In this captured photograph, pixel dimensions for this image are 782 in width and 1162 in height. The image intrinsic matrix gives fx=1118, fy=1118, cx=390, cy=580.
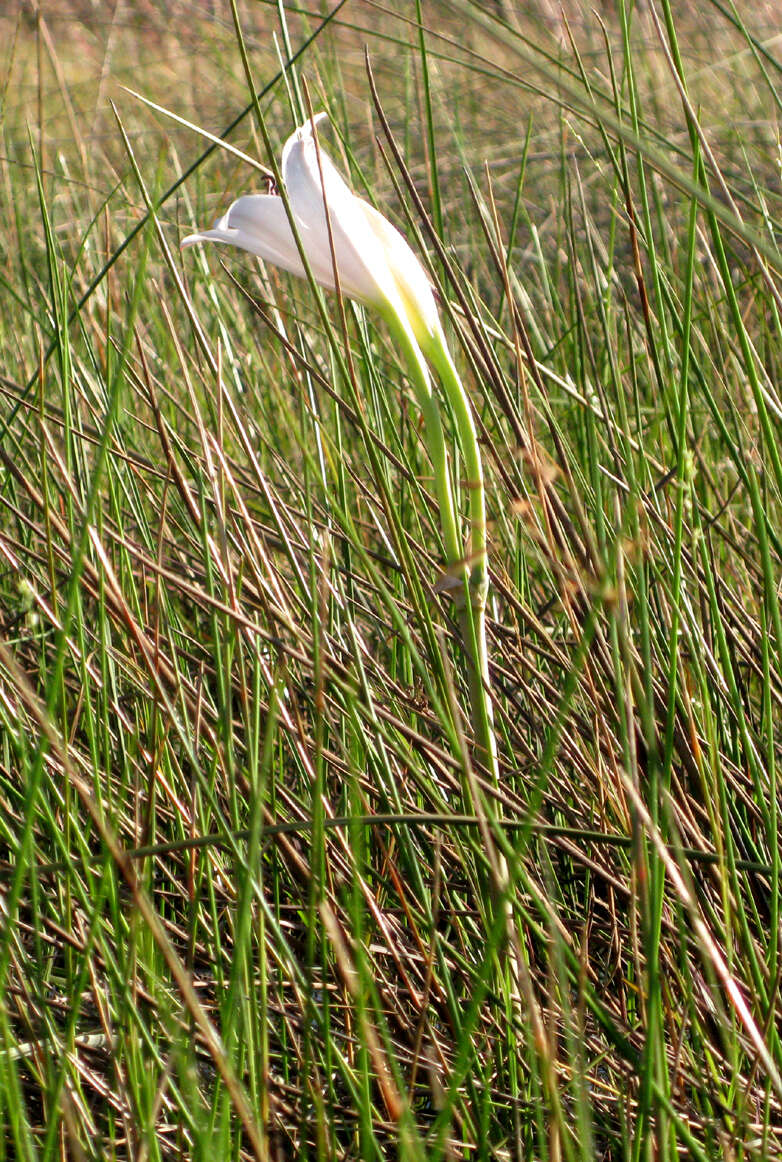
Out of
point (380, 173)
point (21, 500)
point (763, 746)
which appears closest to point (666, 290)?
point (763, 746)

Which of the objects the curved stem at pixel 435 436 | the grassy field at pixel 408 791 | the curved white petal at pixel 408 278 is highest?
the curved white petal at pixel 408 278

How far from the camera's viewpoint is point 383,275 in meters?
0.61

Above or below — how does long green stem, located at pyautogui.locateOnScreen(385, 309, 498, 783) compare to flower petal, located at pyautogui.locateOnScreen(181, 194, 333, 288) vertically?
below

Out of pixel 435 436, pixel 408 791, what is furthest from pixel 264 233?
pixel 408 791

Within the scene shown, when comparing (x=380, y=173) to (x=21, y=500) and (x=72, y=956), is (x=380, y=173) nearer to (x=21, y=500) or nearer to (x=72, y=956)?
(x=21, y=500)

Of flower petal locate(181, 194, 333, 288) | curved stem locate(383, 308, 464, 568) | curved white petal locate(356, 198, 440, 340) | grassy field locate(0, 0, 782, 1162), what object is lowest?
grassy field locate(0, 0, 782, 1162)

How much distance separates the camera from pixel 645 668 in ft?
1.56

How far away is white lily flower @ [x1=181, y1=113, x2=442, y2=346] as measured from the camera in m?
0.61

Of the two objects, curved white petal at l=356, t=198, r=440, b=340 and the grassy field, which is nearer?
the grassy field

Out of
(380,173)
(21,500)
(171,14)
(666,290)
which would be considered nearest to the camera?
(666,290)

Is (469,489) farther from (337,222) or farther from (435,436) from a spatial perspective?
(337,222)

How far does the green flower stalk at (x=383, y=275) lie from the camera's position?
61 cm

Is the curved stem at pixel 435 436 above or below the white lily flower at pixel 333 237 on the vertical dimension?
below

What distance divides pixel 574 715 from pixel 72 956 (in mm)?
368
